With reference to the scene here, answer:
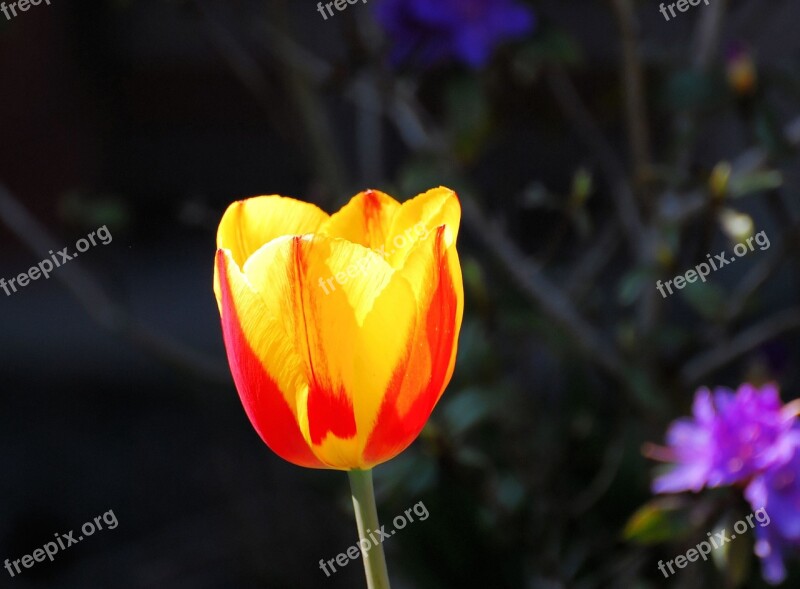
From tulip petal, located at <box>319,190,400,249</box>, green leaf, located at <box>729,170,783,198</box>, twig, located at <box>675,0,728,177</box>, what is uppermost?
twig, located at <box>675,0,728,177</box>

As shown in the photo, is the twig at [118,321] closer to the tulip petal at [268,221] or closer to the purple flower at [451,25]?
the purple flower at [451,25]

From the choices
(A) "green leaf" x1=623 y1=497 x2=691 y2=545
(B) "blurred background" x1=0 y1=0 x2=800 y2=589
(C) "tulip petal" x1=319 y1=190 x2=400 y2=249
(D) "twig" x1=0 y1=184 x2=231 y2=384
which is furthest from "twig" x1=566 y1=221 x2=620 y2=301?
(C) "tulip petal" x1=319 y1=190 x2=400 y2=249

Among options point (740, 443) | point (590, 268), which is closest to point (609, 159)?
point (590, 268)

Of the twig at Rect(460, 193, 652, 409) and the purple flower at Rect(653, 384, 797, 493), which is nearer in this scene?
the purple flower at Rect(653, 384, 797, 493)

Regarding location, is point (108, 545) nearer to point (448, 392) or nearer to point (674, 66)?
point (448, 392)

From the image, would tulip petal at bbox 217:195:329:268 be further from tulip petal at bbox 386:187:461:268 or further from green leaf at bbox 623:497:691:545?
green leaf at bbox 623:497:691:545

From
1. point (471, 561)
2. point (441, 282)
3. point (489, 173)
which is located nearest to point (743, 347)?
point (471, 561)

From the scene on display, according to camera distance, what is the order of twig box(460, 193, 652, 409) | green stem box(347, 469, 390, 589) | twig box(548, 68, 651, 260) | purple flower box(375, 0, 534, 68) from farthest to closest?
twig box(548, 68, 651, 260), twig box(460, 193, 652, 409), purple flower box(375, 0, 534, 68), green stem box(347, 469, 390, 589)

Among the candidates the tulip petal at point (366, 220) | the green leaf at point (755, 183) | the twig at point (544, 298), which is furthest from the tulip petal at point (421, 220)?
the twig at point (544, 298)
